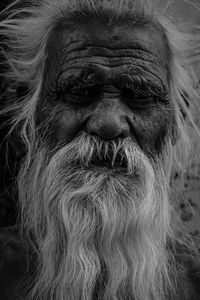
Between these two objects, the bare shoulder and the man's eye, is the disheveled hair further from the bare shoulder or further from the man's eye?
the bare shoulder

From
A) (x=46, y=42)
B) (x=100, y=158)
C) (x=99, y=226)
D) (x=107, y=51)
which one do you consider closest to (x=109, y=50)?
(x=107, y=51)

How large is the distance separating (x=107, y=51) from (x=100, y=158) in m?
0.46

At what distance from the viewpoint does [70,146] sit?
8.03ft

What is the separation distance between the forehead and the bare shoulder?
2.39 ft

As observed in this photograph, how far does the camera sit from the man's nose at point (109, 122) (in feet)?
7.75

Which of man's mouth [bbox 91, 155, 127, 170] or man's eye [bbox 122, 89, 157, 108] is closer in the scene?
man's mouth [bbox 91, 155, 127, 170]

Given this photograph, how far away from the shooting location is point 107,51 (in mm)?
2564

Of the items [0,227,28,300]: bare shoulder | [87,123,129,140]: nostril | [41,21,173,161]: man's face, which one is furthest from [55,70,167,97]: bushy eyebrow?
[0,227,28,300]: bare shoulder

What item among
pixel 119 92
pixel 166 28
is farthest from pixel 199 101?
pixel 119 92

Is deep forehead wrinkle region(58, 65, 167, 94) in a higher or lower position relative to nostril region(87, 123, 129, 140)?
higher

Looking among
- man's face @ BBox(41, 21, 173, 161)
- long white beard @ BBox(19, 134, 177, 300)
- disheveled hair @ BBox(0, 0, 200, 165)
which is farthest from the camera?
disheveled hair @ BBox(0, 0, 200, 165)

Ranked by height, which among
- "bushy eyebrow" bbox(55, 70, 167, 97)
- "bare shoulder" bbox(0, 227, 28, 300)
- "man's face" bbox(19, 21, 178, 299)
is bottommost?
"bare shoulder" bbox(0, 227, 28, 300)

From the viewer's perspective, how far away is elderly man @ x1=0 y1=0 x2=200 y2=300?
7.71ft

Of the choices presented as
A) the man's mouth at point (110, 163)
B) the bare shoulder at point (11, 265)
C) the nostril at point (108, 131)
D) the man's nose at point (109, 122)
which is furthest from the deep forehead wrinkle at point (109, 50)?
the bare shoulder at point (11, 265)
